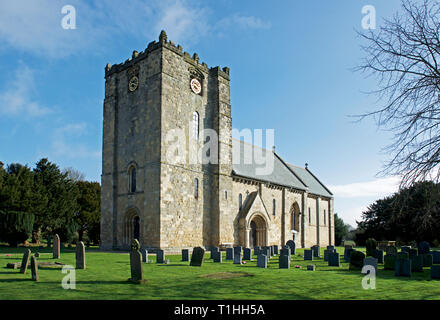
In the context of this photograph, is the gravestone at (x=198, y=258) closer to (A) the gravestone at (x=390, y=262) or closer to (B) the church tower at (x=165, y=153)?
(B) the church tower at (x=165, y=153)

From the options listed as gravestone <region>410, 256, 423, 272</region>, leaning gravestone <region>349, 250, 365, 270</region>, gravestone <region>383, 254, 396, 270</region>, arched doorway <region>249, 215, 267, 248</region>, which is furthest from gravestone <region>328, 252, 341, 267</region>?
arched doorway <region>249, 215, 267, 248</region>

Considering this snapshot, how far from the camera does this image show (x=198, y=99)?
1104 inches

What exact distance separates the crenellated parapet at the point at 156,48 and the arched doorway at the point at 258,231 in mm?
13367

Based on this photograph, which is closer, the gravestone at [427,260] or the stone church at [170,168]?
the gravestone at [427,260]

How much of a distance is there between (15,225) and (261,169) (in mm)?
24632

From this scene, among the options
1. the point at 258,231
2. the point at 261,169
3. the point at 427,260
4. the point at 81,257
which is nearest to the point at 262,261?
the point at 81,257

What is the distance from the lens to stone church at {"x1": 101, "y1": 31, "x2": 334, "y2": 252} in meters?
23.9

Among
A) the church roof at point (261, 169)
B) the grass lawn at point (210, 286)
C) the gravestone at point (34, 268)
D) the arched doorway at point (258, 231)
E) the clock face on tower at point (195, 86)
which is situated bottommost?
the arched doorway at point (258, 231)

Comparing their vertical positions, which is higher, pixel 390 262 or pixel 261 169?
pixel 261 169

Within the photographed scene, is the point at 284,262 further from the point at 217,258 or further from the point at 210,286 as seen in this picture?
the point at 210,286

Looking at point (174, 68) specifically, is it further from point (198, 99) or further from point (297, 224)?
point (297, 224)

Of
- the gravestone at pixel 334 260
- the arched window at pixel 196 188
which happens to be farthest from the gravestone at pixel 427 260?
the arched window at pixel 196 188

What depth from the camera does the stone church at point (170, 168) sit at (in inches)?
941

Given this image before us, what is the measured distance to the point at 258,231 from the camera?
103ft
